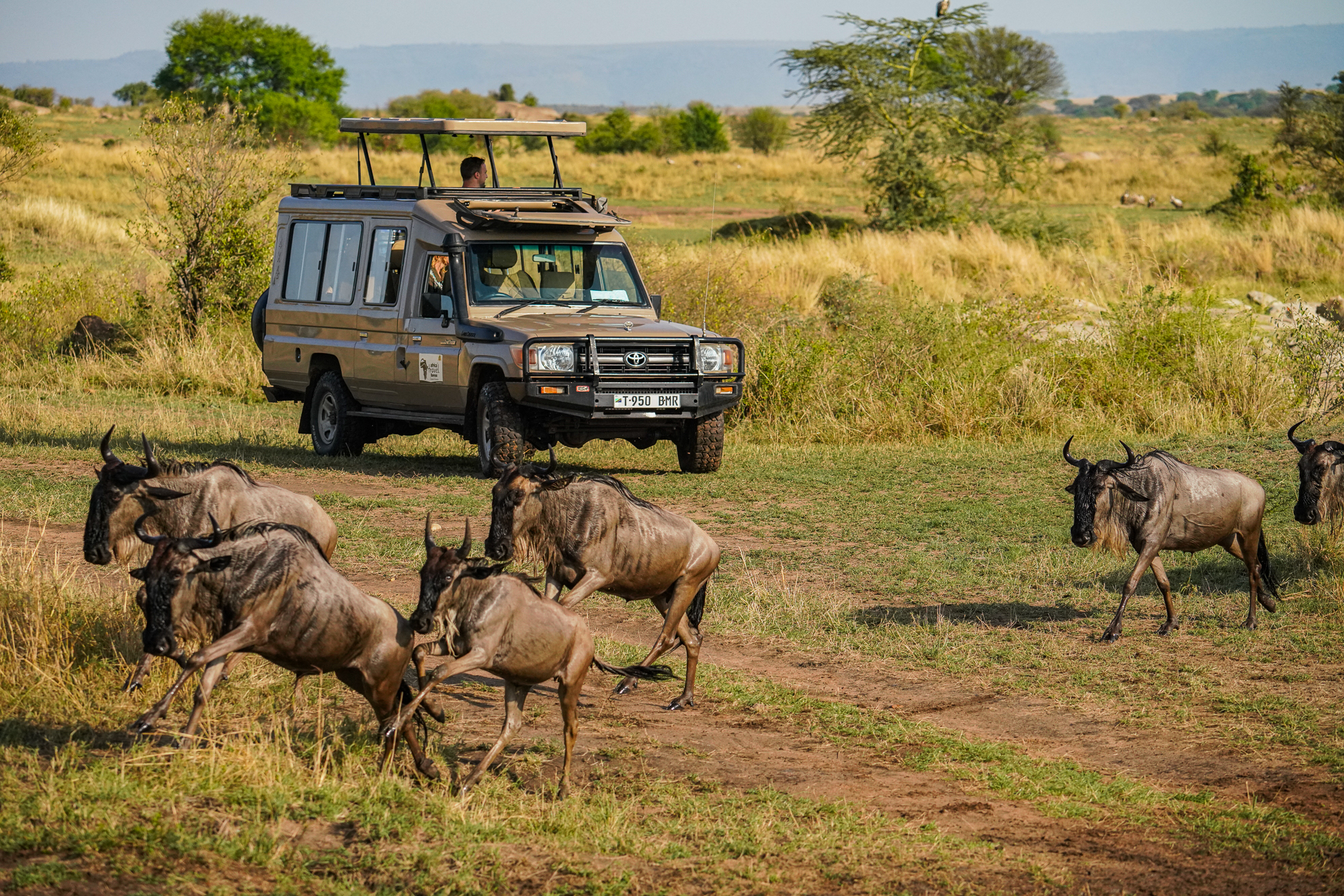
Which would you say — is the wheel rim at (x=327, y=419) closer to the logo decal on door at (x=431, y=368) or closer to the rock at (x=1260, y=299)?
the logo decal on door at (x=431, y=368)

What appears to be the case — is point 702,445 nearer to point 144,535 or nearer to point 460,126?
point 460,126

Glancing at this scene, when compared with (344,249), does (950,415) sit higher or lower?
lower

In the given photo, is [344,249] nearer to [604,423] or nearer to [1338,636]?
[604,423]

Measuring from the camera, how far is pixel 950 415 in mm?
15930

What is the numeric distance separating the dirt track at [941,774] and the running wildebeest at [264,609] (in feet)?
3.15

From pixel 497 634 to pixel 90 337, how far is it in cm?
1701

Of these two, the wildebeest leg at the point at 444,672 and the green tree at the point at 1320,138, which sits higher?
the green tree at the point at 1320,138

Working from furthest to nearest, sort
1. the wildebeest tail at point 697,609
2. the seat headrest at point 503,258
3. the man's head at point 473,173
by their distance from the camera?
the man's head at point 473,173, the seat headrest at point 503,258, the wildebeest tail at point 697,609

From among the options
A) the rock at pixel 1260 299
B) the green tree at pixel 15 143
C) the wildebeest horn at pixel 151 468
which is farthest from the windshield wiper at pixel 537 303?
the rock at pixel 1260 299

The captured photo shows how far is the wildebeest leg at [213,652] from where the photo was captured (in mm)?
4891

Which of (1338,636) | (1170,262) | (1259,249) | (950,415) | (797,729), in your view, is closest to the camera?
(797,729)

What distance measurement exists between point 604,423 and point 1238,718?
7.11m

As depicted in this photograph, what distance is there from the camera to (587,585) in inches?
253

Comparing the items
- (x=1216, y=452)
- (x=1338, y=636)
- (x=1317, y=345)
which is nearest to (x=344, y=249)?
(x=1216, y=452)
